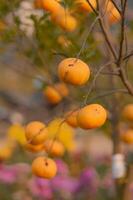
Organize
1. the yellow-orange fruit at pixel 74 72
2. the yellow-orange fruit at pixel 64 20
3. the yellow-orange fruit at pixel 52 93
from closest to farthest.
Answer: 1. the yellow-orange fruit at pixel 74 72
2. the yellow-orange fruit at pixel 64 20
3. the yellow-orange fruit at pixel 52 93

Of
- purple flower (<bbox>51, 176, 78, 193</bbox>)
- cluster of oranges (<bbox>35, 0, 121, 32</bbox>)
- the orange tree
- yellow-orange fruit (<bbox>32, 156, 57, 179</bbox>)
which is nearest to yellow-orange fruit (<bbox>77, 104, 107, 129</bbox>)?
the orange tree

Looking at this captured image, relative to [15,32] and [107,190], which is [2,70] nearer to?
[107,190]

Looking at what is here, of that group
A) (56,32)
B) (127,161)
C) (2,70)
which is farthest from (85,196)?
(2,70)

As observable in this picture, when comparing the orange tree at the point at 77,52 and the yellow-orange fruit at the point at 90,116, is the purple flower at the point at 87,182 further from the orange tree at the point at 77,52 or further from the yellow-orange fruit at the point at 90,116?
the yellow-orange fruit at the point at 90,116

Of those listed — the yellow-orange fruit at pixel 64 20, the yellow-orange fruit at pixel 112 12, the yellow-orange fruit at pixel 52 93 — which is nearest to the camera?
the yellow-orange fruit at pixel 112 12

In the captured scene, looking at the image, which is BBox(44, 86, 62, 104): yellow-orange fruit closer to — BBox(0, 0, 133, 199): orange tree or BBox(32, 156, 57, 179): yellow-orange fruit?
BBox(0, 0, 133, 199): orange tree

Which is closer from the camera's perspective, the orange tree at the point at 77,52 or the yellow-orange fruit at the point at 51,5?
the orange tree at the point at 77,52

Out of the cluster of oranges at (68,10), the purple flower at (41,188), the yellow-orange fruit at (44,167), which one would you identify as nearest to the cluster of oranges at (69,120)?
the yellow-orange fruit at (44,167)

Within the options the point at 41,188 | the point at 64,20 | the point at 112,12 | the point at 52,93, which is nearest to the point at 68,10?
the point at 64,20
